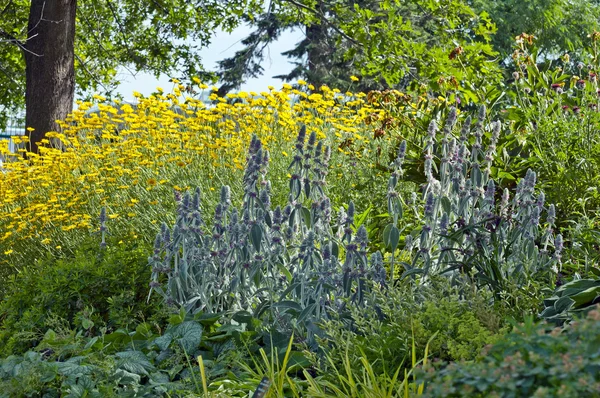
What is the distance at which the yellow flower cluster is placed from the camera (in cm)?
673

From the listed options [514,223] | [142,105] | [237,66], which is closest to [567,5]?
[237,66]

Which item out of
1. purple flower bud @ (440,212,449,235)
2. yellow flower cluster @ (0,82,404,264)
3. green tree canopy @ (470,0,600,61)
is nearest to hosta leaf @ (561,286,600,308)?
purple flower bud @ (440,212,449,235)

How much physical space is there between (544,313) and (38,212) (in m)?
5.29

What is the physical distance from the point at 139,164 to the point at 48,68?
3808mm

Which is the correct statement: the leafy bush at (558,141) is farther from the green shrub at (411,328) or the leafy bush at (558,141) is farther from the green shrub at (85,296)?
the green shrub at (85,296)

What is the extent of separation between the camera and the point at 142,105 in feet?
25.6

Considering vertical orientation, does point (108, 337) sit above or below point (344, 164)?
below

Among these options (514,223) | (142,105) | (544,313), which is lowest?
(544,313)

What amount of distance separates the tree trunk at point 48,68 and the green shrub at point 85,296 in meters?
5.99

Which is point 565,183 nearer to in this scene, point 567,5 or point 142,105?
point 142,105

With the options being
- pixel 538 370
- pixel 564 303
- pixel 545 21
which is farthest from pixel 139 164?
pixel 545 21

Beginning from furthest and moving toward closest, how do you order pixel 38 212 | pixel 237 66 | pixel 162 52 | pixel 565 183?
pixel 237 66 → pixel 162 52 → pixel 38 212 → pixel 565 183

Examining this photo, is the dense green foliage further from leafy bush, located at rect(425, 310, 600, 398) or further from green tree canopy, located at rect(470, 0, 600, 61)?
green tree canopy, located at rect(470, 0, 600, 61)

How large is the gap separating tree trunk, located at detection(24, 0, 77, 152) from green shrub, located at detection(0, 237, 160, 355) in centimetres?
599
